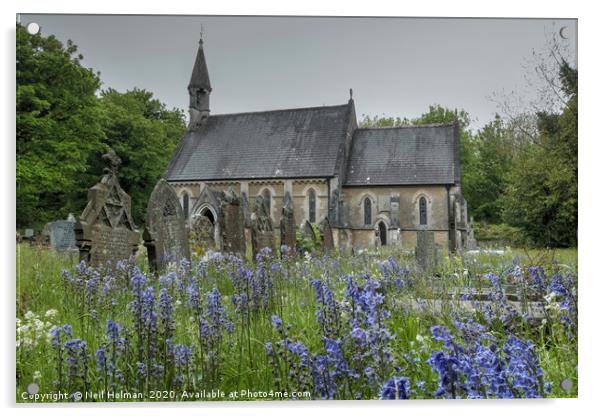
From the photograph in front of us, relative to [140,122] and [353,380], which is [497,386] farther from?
[140,122]

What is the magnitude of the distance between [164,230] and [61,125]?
2.33 m

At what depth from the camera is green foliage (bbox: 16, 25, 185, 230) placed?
5.39 m

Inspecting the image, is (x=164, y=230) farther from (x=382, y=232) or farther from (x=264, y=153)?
(x=382, y=232)

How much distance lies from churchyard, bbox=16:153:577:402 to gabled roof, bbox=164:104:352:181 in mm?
14007

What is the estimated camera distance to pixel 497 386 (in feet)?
9.21

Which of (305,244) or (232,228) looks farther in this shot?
(305,244)

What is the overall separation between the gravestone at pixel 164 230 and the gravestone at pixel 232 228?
204cm

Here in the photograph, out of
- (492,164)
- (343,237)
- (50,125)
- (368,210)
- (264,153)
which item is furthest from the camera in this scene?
(368,210)

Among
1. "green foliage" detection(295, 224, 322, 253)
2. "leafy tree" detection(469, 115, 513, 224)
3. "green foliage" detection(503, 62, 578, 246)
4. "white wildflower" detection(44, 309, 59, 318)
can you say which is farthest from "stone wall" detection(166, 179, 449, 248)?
"white wildflower" detection(44, 309, 59, 318)

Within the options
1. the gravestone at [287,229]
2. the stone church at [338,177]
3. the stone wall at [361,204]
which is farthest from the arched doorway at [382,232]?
the gravestone at [287,229]

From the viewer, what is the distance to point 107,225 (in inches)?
280

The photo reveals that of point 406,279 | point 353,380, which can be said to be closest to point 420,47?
point 406,279

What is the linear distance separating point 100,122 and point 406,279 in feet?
16.2

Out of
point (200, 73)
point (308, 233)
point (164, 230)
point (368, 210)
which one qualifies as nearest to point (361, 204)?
point (368, 210)
